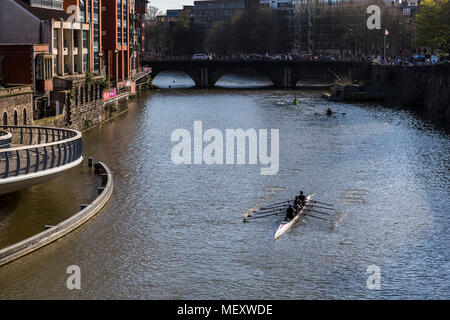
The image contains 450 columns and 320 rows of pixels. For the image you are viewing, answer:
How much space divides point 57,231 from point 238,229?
840 centimetres

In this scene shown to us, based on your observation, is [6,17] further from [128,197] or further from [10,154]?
[10,154]

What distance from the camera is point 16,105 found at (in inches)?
1928

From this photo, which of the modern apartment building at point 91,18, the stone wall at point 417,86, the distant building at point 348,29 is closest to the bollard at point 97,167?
the modern apartment building at point 91,18

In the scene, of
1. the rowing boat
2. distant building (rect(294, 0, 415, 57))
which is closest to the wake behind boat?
the rowing boat

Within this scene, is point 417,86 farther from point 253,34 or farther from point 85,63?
point 253,34

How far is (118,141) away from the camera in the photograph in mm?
61344

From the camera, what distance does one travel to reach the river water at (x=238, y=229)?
91.9ft

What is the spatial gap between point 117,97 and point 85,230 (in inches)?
2069

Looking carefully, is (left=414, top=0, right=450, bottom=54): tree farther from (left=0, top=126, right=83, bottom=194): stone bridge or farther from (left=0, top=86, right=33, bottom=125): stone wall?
(left=0, top=126, right=83, bottom=194): stone bridge

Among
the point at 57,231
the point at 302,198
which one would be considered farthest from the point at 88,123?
the point at 57,231
